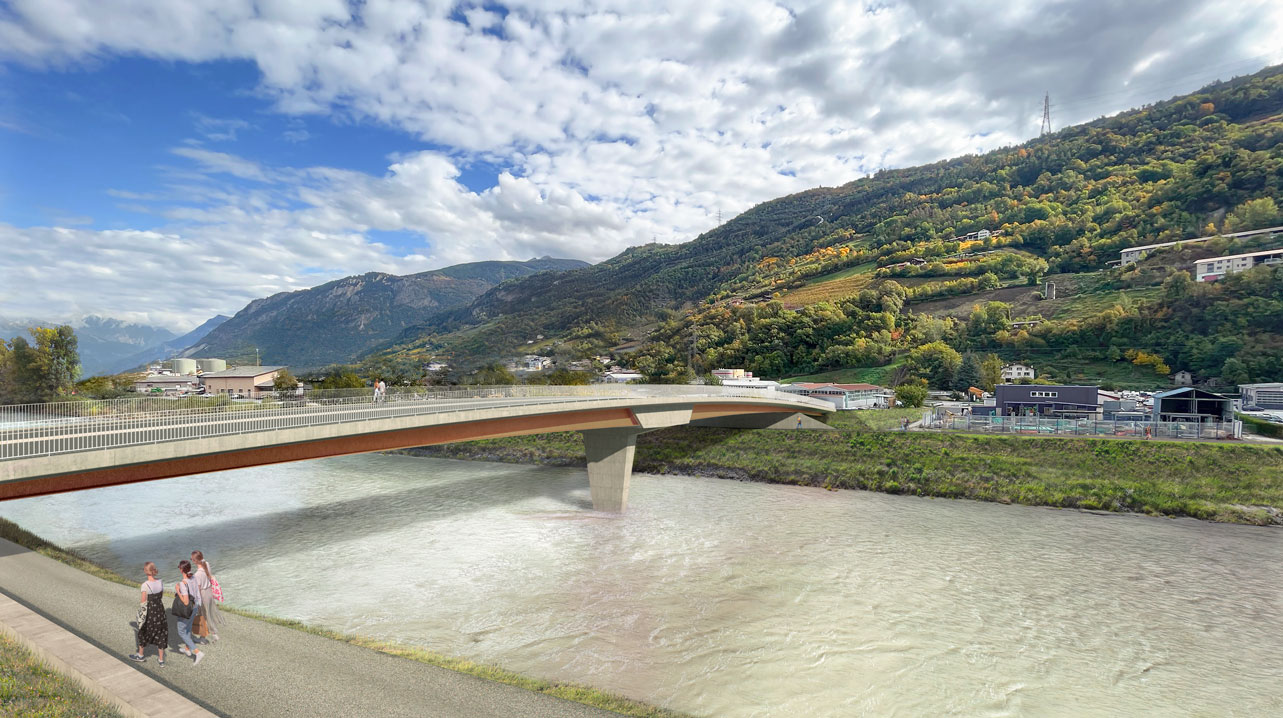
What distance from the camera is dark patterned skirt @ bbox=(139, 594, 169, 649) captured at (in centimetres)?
886

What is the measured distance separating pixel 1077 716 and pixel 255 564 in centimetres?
2283

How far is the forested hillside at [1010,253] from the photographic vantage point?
228ft

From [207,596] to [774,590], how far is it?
14.1 m

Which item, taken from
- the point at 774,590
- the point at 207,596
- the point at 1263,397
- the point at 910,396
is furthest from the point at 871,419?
the point at 207,596

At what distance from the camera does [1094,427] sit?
3394 cm

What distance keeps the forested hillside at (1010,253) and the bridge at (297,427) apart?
52.2 meters

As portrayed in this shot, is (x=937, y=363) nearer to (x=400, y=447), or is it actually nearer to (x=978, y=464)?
(x=978, y=464)

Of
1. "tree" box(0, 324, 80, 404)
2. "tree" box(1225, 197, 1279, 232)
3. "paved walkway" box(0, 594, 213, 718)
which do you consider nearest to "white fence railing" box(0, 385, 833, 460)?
"paved walkway" box(0, 594, 213, 718)

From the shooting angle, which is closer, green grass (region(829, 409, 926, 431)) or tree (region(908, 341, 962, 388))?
green grass (region(829, 409, 926, 431))

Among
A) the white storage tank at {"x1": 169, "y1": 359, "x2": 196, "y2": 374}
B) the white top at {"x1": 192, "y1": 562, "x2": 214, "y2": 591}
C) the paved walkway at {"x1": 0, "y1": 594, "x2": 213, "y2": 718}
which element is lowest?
the paved walkway at {"x1": 0, "y1": 594, "x2": 213, "y2": 718}

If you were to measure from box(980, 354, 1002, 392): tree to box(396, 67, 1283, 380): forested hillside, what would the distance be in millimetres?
8781

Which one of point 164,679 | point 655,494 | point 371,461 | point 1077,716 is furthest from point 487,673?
point 371,461

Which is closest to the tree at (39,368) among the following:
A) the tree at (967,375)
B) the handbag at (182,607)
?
the handbag at (182,607)

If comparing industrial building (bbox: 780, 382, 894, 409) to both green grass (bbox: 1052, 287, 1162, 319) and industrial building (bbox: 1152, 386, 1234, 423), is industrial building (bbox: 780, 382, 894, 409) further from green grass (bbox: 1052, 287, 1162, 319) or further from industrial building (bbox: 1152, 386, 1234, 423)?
green grass (bbox: 1052, 287, 1162, 319)
